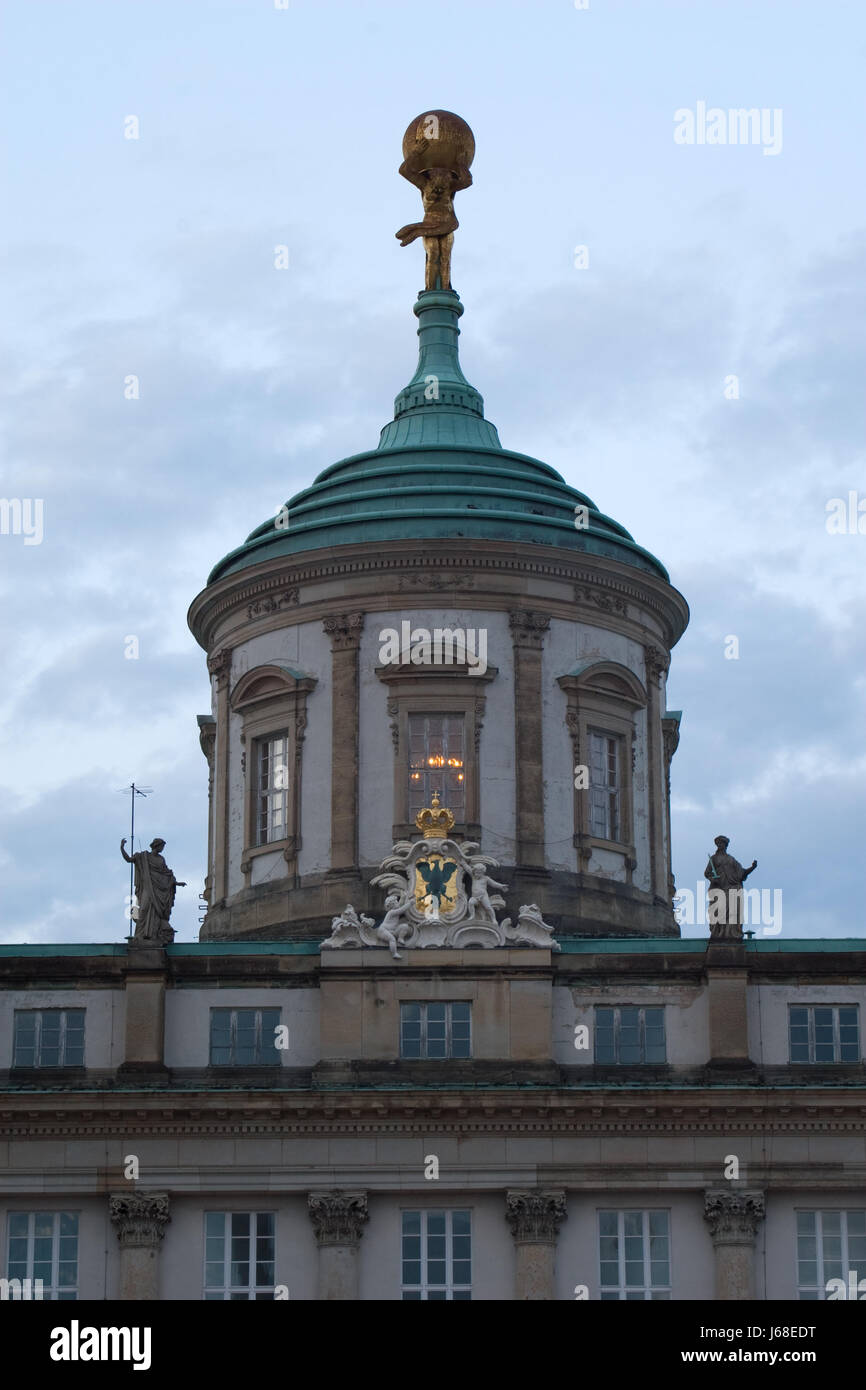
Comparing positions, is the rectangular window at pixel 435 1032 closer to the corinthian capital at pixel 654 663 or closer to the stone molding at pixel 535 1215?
the stone molding at pixel 535 1215

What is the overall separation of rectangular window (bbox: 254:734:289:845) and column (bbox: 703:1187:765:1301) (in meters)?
15.1

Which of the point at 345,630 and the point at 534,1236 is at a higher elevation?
the point at 345,630

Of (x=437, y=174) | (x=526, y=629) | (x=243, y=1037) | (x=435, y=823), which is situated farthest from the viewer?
(x=437, y=174)

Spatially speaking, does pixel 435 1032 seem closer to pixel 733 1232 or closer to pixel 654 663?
pixel 733 1232

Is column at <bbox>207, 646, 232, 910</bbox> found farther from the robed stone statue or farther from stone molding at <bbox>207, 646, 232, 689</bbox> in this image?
the robed stone statue

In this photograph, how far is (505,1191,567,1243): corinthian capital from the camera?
6306cm

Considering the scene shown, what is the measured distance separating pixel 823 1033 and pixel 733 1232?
4992 mm

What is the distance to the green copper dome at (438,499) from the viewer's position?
72.9m

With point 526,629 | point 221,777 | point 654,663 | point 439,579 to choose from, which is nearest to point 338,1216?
point 221,777

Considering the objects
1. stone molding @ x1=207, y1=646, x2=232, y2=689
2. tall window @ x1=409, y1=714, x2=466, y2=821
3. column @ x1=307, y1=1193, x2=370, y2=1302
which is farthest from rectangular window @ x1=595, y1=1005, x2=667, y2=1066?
stone molding @ x1=207, y1=646, x2=232, y2=689

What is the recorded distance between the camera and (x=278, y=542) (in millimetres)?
74375

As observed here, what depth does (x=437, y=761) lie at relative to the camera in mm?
71062

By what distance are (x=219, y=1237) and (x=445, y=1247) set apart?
490 centimetres
